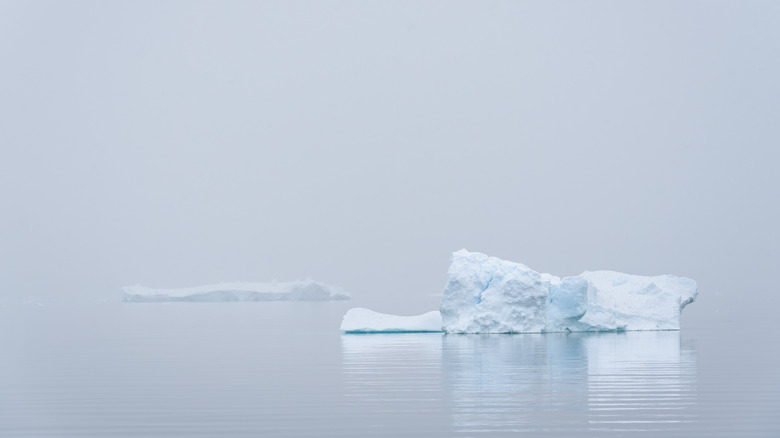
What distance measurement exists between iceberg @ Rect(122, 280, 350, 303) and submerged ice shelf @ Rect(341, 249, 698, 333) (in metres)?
30.8

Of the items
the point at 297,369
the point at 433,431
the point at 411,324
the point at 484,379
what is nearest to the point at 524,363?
the point at 484,379

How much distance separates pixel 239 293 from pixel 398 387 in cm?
4385

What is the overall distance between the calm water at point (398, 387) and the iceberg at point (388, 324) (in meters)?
2.14

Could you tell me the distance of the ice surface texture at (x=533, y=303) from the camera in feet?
71.4

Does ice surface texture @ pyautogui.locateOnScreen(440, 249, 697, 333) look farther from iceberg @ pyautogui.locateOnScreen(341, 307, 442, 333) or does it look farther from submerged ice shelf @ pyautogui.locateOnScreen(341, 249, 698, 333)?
iceberg @ pyautogui.locateOnScreen(341, 307, 442, 333)

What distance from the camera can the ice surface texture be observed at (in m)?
21.8

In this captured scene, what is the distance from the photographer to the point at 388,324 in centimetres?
2372

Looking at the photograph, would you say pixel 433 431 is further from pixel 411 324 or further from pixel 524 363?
pixel 411 324

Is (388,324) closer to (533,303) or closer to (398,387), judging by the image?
(533,303)

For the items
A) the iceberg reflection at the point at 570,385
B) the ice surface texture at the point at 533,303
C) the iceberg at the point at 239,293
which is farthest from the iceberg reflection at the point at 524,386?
the iceberg at the point at 239,293

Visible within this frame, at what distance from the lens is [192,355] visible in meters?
17.8

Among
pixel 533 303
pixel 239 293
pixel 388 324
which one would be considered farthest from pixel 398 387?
pixel 239 293

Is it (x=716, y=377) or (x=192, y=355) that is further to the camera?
(x=192, y=355)

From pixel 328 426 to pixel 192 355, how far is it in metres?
8.86
